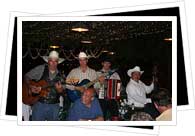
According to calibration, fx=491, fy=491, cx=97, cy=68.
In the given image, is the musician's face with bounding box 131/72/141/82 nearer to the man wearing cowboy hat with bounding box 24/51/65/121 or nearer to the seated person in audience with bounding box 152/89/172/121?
the seated person in audience with bounding box 152/89/172/121

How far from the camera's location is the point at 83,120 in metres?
2.48

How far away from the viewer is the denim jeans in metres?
2.47

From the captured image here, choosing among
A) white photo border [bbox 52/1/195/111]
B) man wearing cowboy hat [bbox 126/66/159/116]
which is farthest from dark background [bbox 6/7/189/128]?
man wearing cowboy hat [bbox 126/66/159/116]

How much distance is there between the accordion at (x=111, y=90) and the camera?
8.09 feet

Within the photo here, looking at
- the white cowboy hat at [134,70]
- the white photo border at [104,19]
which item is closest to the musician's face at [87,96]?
the white photo border at [104,19]

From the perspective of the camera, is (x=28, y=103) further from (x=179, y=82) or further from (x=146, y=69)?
(x=179, y=82)

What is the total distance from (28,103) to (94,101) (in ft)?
1.09

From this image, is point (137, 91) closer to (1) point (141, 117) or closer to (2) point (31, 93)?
(1) point (141, 117)

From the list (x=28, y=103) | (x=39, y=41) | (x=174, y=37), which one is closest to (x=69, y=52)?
(x=39, y=41)

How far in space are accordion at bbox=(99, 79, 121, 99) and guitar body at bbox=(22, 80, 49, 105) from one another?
283mm

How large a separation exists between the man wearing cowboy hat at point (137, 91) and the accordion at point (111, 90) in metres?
0.05

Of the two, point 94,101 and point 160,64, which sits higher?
point 160,64

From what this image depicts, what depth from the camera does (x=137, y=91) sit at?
2.47 m

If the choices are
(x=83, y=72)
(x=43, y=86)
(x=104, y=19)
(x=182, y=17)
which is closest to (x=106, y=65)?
(x=83, y=72)
